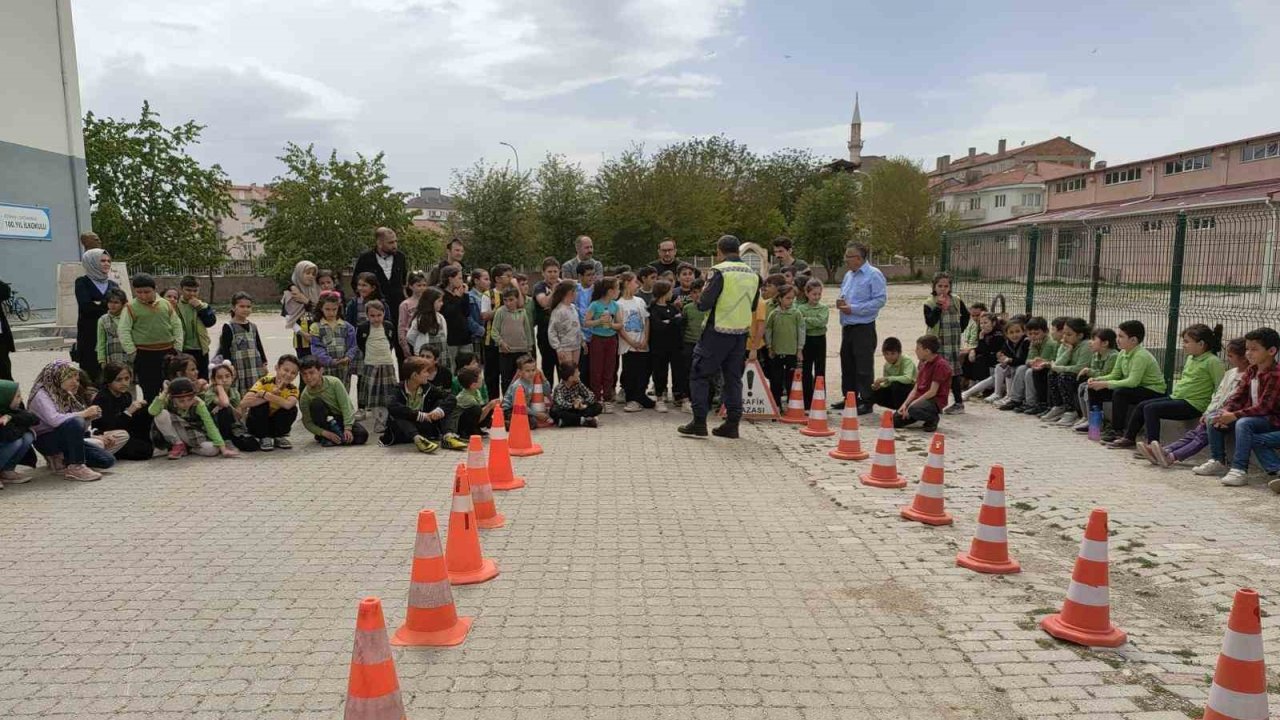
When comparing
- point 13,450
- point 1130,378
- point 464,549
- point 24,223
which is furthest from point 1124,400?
point 24,223

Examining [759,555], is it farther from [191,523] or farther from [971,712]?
[191,523]

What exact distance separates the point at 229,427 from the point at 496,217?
32756 mm

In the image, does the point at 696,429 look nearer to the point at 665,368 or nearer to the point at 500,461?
the point at 665,368

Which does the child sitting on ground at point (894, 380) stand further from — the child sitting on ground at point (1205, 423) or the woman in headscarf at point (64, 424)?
the woman in headscarf at point (64, 424)

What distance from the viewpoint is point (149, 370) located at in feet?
29.5

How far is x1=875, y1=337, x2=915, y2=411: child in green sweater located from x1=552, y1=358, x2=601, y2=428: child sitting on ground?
3.74 meters

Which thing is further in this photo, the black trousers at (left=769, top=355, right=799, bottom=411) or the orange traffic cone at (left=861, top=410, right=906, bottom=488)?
the black trousers at (left=769, top=355, right=799, bottom=411)

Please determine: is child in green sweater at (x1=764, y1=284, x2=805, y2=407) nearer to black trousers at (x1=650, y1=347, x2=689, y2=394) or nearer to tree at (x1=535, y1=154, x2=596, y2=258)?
black trousers at (x1=650, y1=347, x2=689, y2=394)

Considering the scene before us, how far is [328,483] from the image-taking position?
7.26 m

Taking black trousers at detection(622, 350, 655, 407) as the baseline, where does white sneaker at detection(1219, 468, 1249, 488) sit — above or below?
below

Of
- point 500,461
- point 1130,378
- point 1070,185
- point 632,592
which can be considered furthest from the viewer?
point 1070,185

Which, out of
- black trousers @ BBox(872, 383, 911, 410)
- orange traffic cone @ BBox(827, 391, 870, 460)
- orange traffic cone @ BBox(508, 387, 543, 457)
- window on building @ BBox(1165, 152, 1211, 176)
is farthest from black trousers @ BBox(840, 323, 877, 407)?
window on building @ BBox(1165, 152, 1211, 176)

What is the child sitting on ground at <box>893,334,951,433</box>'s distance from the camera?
32.0 ft

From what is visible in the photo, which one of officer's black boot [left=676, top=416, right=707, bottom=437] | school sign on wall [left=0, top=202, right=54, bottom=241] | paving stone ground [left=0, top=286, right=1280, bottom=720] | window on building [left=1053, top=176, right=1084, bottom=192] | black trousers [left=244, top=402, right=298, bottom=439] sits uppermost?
window on building [left=1053, top=176, right=1084, bottom=192]
